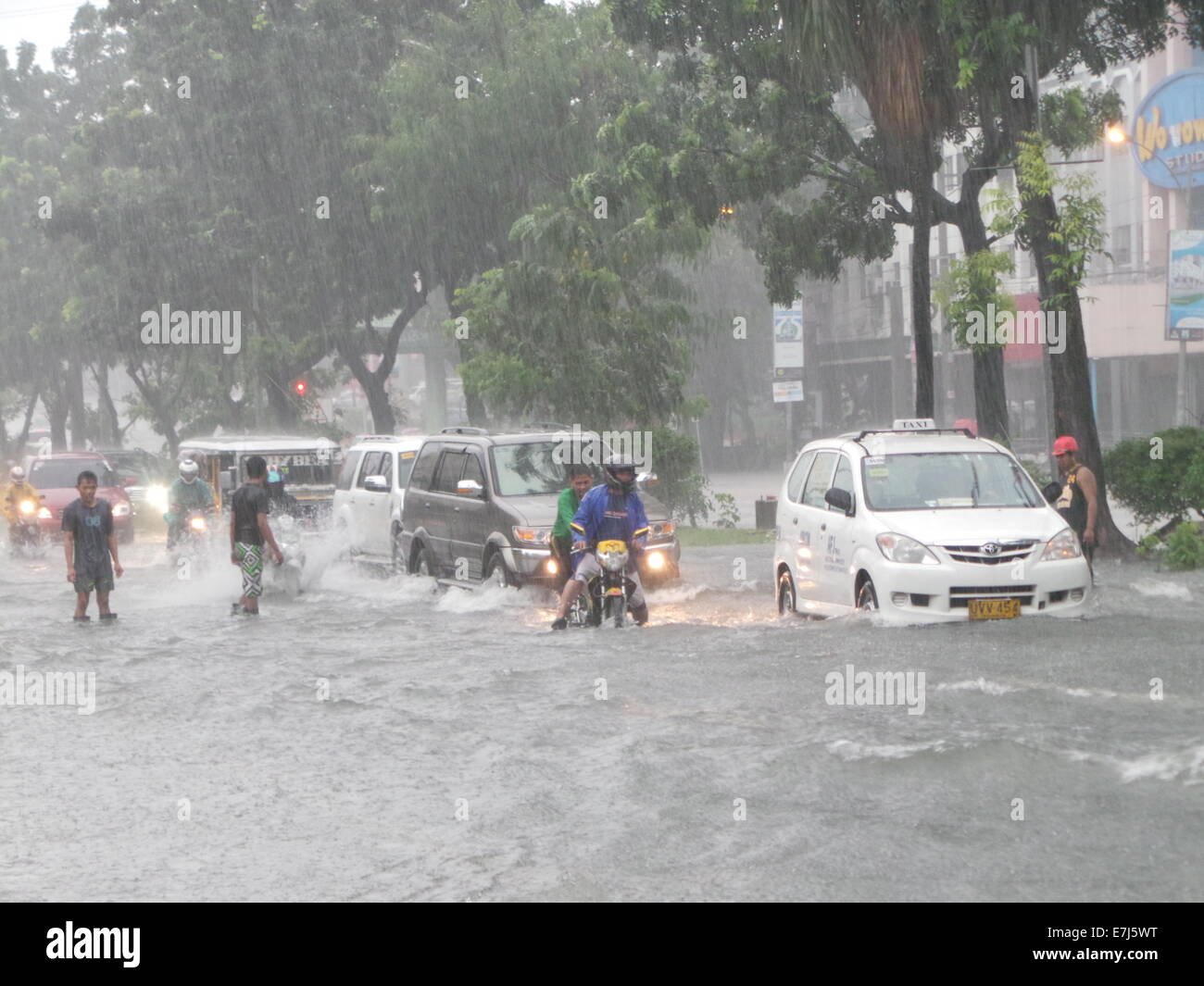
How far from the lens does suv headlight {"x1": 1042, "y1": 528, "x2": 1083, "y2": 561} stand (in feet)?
42.2

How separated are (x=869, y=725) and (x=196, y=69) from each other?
1266 inches

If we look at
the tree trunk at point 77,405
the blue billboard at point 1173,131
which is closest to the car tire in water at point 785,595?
the blue billboard at point 1173,131

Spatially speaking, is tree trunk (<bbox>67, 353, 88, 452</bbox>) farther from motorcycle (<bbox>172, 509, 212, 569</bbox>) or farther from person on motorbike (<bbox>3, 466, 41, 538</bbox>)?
motorcycle (<bbox>172, 509, 212, 569</bbox>)

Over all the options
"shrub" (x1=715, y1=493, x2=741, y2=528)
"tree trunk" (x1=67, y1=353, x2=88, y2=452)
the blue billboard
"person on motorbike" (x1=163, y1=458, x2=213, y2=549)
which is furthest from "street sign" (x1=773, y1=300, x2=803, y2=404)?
"tree trunk" (x1=67, y1=353, x2=88, y2=452)

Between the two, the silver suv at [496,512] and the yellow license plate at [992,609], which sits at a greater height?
the silver suv at [496,512]

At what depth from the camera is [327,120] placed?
122ft

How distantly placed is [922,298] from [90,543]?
1007 cm

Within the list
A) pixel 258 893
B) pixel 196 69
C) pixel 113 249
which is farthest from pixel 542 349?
pixel 258 893

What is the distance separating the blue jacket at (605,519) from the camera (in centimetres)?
1410

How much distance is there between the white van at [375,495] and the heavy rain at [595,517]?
0.09 meters

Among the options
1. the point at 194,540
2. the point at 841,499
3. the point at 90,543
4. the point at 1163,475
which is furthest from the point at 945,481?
the point at 194,540

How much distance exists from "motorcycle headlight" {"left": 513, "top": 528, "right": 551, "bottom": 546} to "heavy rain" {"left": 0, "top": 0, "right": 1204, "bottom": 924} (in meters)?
0.24

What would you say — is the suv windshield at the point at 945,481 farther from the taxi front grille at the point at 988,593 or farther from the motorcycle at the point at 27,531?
the motorcycle at the point at 27,531
